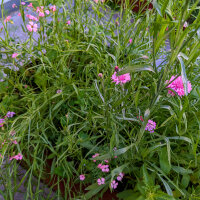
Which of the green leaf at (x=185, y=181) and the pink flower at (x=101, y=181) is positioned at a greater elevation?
the pink flower at (x=101, y=181)

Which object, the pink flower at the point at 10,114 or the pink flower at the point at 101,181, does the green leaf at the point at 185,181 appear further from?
the pink flower at the point at 10,114

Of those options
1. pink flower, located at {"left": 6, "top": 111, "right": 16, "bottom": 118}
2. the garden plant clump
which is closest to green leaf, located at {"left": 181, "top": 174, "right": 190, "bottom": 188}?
the garden plant clump

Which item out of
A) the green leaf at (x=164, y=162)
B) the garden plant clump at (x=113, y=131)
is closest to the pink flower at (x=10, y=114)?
the garden plant clump at (x=113, y=131)

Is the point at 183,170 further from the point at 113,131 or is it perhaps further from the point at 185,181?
the point at 113,131

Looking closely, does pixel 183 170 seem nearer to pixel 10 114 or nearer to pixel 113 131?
pixel 113 131

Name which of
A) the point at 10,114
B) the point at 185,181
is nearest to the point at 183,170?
the point at 185,181

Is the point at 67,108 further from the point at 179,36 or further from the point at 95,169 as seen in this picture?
the point at 179,36

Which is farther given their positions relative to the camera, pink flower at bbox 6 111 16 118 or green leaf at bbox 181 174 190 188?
pink flower at bbox 6 111 16 118

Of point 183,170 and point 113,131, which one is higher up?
point 113,131

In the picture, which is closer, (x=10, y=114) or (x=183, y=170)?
(x=183, y=170)

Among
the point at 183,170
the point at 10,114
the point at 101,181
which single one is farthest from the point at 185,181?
the point at 10,114

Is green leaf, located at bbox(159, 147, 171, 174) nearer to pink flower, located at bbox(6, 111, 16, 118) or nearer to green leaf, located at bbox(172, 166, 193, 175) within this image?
green leaf, located at bbox(172, 166, 193, 175)

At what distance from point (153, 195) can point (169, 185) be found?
0.42 feet

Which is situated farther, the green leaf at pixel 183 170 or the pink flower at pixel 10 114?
the pink flower at pixel 10 114
